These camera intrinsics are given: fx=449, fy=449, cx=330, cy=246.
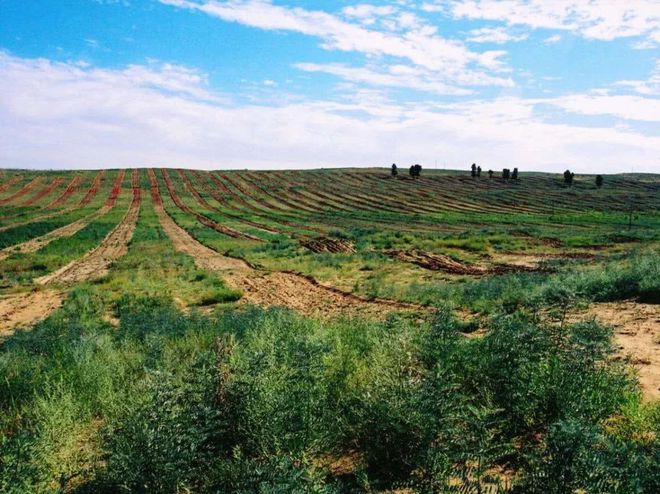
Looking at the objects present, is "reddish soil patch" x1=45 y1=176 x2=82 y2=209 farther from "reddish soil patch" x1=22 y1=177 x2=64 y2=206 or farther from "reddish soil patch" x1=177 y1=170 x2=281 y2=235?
"reddish soil patch" x1=177 y1=170 x2=281 y2=235

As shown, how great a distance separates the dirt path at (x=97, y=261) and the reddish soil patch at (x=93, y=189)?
99.4 ft

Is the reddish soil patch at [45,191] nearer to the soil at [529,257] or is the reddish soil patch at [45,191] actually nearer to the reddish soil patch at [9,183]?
the reddish soil patch at [9,183]

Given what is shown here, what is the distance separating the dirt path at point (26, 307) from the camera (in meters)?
13.8

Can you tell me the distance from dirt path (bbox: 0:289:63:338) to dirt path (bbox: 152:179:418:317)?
21.2 ft

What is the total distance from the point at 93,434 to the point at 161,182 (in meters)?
93.8

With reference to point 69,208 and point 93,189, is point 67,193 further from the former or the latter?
point 69,208

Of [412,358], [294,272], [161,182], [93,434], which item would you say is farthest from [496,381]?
[161,182]

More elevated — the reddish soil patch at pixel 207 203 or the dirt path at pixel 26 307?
the reddish soil patch at pixel 207 203

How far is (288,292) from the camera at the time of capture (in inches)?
676

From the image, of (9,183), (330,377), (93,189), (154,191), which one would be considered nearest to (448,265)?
(330,377)

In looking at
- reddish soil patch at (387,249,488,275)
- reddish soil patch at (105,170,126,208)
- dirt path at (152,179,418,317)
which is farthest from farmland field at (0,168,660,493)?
reddish soil patch at (105,170,126,208)

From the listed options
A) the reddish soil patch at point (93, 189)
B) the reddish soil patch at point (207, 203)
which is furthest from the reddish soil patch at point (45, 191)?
the reddish soil patch at point (207, 203)

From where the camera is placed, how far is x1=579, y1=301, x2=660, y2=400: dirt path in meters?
6.96

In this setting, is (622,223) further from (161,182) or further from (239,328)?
(161,182)
